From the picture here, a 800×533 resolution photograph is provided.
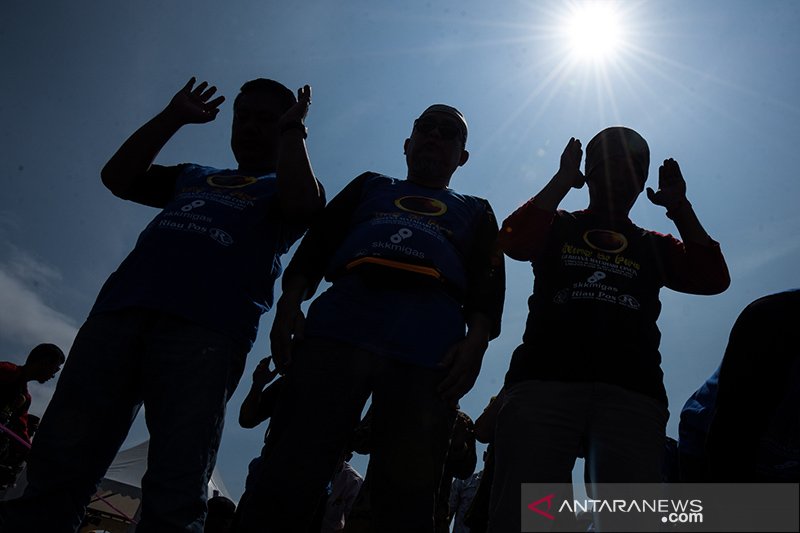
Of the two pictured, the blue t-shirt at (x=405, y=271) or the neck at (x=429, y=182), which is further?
the neck at (x=429, y=182)

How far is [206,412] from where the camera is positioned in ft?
6.91

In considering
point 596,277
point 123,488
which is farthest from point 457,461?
point 123,488

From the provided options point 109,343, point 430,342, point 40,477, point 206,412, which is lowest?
point 40,477

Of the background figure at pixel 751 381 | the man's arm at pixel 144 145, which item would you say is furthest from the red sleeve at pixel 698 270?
the man's arm at pixel 144 145

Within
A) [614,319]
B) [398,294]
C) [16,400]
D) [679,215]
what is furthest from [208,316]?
[16,400]

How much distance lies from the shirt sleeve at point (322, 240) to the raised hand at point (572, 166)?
3.93ft

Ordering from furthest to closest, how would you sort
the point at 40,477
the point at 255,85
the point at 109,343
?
the point at 255,85 → the point at 109,343 → the point at 40,477

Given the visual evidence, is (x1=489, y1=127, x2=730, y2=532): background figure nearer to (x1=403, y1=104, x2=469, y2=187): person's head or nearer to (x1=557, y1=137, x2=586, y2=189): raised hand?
(x1=557, y1=137, x2=586, y2=189): raised hand

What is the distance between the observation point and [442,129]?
125 inches

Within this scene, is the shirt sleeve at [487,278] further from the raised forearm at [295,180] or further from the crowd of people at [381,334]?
the raised forearm at [295,180]

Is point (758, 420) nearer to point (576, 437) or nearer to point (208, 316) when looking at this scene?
point (576, 437)

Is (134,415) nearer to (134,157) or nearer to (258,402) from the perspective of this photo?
(134,157)

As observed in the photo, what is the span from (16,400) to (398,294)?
7.22 m

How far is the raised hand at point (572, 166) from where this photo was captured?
306 cm
